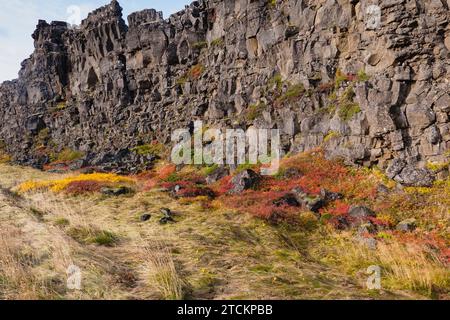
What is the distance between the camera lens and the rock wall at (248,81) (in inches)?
954

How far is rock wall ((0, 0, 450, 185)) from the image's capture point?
2423 cm

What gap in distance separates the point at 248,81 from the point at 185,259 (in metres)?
33.3

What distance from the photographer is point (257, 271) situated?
9.90 metres

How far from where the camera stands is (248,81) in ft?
137

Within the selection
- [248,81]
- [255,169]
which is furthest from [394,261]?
[248,81]

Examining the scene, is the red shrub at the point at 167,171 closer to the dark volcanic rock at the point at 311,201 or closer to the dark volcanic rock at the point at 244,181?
the dark volcanic rock at the point at 244,181

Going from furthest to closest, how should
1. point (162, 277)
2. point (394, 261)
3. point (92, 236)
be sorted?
point (92, 236), point (394, 261), point (162, 277)

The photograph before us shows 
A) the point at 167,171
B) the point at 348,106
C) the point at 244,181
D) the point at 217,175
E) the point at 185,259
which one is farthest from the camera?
the point at 167,171

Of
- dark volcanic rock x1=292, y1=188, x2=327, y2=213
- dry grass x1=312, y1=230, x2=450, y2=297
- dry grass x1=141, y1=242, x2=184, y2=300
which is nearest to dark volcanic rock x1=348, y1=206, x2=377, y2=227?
dry grass x1=312, y1=230, x2=450, y2=297

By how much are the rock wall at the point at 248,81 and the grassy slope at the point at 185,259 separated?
1024cm

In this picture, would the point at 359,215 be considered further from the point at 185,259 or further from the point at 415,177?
the point at 185,259
